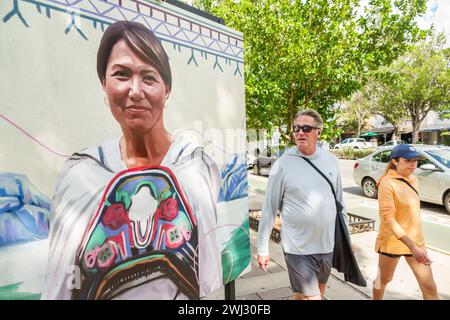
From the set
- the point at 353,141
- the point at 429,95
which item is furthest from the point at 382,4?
the point at 353,141

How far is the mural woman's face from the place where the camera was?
6.06 ft

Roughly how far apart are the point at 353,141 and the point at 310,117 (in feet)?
116

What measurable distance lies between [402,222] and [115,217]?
245 cm

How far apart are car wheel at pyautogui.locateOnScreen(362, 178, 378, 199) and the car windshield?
1.94 meters

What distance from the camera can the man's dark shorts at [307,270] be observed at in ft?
7.93

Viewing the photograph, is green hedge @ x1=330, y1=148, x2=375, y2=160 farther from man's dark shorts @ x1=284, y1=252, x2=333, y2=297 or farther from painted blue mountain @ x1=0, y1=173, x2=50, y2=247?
painted blue mountain @ x1=0, y1=173, x2=50, y2=247

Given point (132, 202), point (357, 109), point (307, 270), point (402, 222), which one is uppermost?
point (357, 109)

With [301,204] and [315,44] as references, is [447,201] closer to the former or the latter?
[315,44]

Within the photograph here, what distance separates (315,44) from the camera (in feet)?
16.3

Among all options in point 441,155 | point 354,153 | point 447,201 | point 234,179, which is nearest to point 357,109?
point 354,153

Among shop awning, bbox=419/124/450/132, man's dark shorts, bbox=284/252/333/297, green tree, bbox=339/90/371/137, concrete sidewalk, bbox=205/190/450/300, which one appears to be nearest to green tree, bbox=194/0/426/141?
concrete sidewalk, bbox=205/190/450/300

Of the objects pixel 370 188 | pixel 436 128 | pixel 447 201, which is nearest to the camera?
pixel 447 201

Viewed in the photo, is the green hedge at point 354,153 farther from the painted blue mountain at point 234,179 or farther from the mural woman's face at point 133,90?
the mural woman's face at point 133,90

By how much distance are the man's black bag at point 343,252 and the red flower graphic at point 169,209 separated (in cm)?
120
